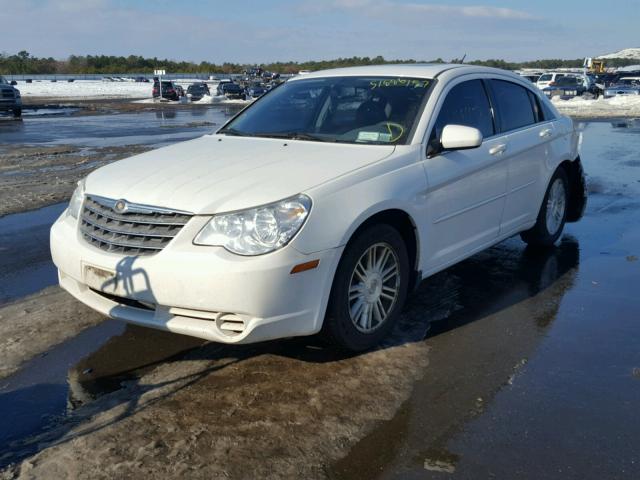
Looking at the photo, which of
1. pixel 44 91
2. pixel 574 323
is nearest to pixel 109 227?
pixel 574 323

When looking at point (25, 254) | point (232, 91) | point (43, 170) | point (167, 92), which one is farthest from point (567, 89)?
point (25, 254)

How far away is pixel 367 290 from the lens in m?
3.97

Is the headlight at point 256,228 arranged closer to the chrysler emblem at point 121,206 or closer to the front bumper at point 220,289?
the front bumper at point 220,289

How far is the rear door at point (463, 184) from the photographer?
4398 mm

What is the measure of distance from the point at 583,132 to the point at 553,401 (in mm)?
16913

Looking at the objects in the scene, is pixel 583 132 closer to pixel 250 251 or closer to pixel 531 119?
pixel 531 119

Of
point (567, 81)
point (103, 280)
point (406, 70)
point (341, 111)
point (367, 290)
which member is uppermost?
point (567, 81)

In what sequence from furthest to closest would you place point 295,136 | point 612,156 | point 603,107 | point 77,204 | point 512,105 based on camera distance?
point 603,107 < point 612,156 < point 512,105 < point 295,136 < point 77,204

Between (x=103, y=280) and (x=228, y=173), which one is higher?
(x=228, y=173)

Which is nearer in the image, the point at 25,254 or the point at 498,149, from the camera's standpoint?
the point at 498,149

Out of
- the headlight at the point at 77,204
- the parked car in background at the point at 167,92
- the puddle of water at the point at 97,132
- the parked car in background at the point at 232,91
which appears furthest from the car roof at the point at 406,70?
the parked car in background at the point at 167,92

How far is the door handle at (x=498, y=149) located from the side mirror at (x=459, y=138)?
67 centimetres

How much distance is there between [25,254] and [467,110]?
13.9ft

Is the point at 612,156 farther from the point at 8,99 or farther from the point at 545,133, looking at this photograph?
the point at 8,99
